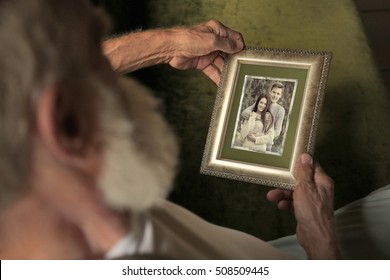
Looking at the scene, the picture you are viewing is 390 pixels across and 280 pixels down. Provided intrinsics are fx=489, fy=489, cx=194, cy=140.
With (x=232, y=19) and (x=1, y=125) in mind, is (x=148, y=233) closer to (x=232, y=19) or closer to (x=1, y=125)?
(x=1, y=125)

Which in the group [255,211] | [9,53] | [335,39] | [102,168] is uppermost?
[335,39]

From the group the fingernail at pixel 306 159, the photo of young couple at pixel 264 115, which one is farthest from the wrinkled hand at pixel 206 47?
the fingernail at pixel 306 159

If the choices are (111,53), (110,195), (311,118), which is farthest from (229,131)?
(110,195)

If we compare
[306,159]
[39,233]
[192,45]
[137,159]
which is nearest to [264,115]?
[306,159]

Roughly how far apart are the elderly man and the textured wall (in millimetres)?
243

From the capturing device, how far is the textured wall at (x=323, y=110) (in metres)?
1.08

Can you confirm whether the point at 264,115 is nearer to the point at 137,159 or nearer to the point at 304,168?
the point at 304,168

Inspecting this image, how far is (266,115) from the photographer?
41.1 inches

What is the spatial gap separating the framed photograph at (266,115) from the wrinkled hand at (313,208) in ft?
0.09

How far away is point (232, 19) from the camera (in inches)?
48.1

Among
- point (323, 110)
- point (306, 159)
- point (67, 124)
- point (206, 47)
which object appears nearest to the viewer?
point (67, 124)

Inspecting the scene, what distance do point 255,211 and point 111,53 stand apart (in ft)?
1.63

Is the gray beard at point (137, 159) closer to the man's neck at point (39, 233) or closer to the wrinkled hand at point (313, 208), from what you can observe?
the man's neck at point (39, 233)

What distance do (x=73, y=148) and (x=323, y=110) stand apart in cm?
78
